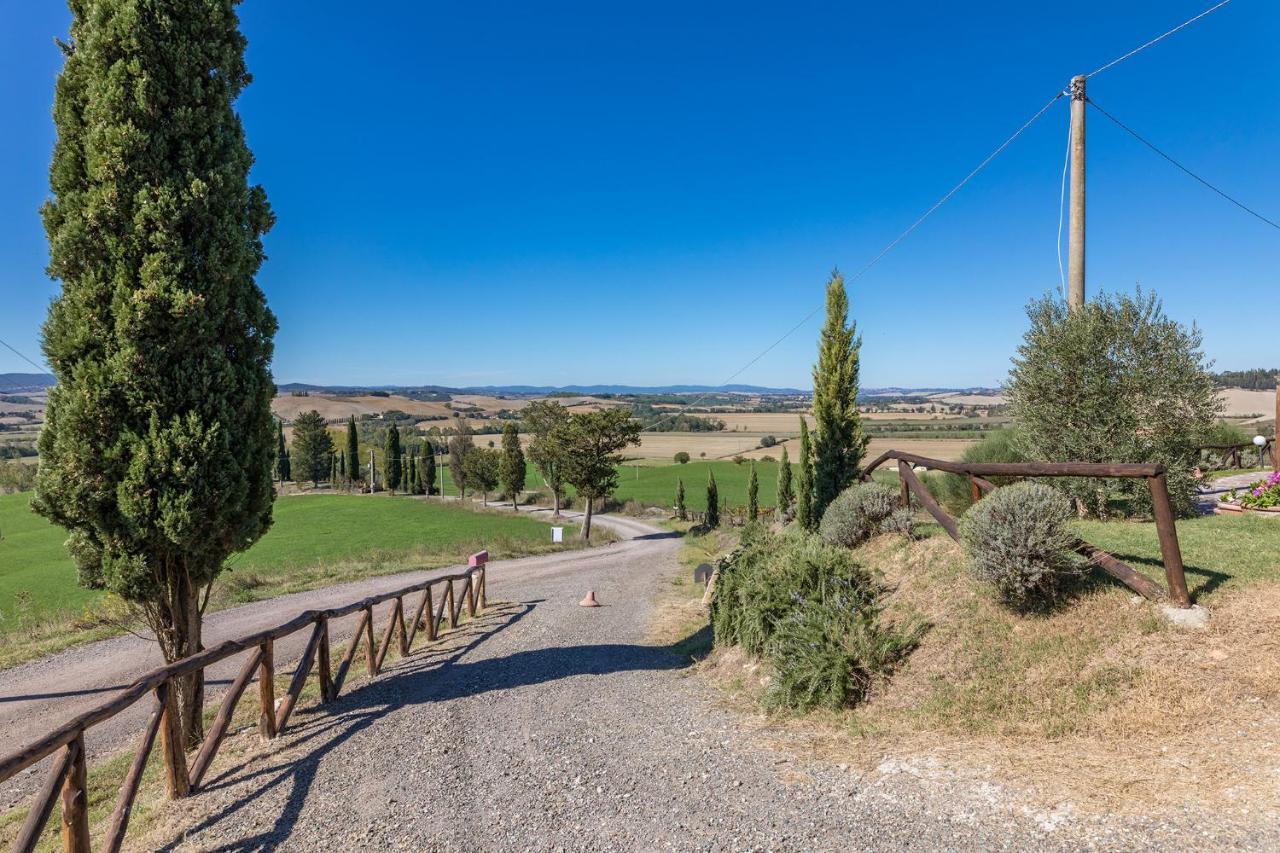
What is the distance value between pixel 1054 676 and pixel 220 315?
8.11 metres

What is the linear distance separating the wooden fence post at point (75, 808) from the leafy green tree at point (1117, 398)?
35.9ft

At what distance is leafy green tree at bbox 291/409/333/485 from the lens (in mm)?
73188

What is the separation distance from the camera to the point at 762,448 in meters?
82.9

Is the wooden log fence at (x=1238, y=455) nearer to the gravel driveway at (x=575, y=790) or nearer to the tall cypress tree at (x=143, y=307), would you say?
the gravel driveway at (x=575, y=790)

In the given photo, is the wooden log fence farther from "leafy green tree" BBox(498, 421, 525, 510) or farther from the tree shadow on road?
"leafy green tree" BBox(498, 421, 525, 510)

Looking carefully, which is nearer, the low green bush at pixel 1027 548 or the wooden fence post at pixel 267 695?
the low green bush at pixel 1027 548

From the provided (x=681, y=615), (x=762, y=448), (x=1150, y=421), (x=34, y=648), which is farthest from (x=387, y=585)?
(x=762, y=448)

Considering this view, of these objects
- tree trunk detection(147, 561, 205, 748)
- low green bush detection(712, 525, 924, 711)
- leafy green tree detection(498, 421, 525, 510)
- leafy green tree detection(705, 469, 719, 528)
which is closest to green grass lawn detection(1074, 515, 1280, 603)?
low green bush detection(712, 525, 924, 711)

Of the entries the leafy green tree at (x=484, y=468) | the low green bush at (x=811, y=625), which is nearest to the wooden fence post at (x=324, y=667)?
the low green bush at (x=811, y=625)

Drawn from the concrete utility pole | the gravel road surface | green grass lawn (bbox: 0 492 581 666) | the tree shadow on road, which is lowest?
green grass lawn (bbox: 0 492 581 666)

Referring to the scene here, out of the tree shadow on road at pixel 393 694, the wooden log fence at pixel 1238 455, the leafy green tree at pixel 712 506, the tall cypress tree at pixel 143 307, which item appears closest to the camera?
the tree shadow on road at pixel 393 694

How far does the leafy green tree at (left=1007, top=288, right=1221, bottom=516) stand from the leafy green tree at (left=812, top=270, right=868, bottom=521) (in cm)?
663

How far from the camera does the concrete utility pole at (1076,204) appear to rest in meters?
9.92

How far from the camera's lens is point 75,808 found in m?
3.94
